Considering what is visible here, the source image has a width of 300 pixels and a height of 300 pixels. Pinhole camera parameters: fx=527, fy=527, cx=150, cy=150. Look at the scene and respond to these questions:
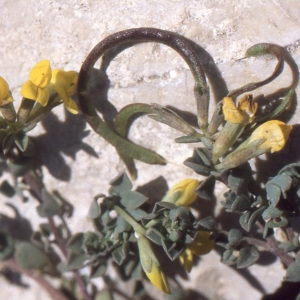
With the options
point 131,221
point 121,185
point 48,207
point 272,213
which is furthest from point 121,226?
point 272,213

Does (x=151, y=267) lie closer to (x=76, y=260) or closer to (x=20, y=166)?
(x=76, y=260)

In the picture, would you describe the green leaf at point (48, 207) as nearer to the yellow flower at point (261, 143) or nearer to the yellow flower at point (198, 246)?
the yellow flower at point (198, 246)

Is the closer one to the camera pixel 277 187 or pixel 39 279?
pixel 277 187

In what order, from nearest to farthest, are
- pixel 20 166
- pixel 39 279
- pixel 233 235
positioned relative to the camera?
1. pixel 233 235
2. pixel 20 166
3. pixel 39 279

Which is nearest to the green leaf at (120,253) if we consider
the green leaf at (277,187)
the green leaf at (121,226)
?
the green leaf at (121,226)

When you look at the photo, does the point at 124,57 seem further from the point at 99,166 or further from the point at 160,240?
the point at 160,240

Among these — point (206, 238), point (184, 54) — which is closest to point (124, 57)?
point (184, 54)
